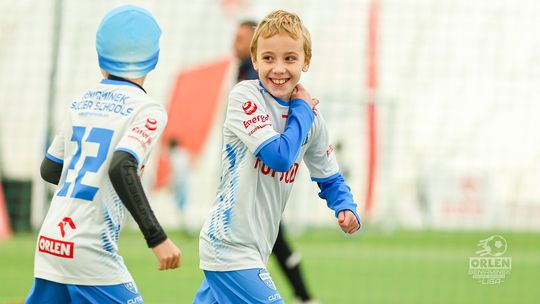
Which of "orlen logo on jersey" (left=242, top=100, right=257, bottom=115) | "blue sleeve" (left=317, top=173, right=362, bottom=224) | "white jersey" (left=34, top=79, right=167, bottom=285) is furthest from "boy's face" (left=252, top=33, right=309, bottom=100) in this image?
"white jersey" (left=34, top=79, right=167, bottom=285)

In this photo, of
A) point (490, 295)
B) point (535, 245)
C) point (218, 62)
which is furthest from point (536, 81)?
point (490, 295)

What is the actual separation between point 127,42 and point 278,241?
3.36m

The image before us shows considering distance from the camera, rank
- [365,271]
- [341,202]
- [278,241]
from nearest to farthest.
→ [341,202], [278,241], [365,271]

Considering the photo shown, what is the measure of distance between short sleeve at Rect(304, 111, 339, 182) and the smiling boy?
87 mm

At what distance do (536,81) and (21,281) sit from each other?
446 inches

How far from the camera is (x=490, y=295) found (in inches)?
331

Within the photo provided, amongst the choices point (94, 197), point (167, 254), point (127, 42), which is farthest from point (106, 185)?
point (127, 42)

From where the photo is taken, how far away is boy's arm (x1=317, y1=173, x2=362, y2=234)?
425cm

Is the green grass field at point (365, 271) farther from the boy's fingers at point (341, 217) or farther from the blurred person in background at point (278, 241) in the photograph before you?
the boy's fingers at point (341, 217)

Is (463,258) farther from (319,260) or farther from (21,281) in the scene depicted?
(21,281)

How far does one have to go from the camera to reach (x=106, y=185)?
3.59 metres

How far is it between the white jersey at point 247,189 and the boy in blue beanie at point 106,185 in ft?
1.56

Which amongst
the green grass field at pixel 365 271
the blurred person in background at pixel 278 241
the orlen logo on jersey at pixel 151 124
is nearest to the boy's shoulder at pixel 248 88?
the orlen logo on jersey at pixel 151 124

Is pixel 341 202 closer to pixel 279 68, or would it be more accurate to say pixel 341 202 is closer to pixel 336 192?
pixel 336 192
